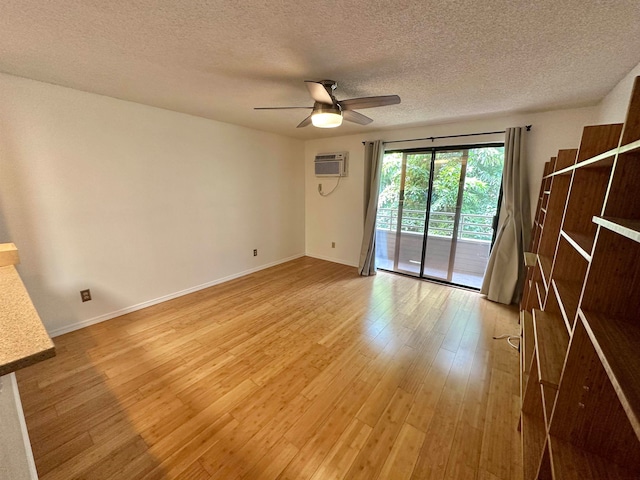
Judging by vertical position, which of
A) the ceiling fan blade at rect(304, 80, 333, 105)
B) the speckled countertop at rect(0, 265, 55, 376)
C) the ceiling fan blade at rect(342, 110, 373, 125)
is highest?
the ceiling fan blade at rect(304, 80, 333, 105)

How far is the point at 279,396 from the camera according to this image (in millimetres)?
1777

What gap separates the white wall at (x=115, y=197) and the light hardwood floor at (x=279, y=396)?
456mm

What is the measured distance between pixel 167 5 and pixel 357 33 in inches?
36.2

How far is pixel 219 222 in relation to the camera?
3.61 metres

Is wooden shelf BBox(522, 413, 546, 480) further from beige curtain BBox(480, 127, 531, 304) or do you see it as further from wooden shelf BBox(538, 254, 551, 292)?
beige curtain BBox(480, 127, 531, 304)

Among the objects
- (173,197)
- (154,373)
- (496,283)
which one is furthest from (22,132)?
(496,283)

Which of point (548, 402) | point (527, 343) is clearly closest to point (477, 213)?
point (527, 343)

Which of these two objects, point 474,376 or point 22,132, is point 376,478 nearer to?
point 474,376

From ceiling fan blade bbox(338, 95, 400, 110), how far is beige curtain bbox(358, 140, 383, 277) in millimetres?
1937

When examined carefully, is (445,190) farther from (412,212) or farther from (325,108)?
(325,108)

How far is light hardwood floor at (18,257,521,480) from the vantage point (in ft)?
4.45

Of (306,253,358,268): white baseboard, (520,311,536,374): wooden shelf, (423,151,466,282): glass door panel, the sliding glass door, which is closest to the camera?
(520,311,536,374): wooden shelf

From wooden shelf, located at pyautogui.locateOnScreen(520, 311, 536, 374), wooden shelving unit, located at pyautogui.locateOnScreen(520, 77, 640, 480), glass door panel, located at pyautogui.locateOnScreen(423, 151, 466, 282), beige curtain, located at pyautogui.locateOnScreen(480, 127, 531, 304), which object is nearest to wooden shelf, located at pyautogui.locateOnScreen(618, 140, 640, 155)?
wooden shelving unit, located at pyautogui.locateOnScreen(520, 77, 640, 480)

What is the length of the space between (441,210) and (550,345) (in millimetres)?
2679
